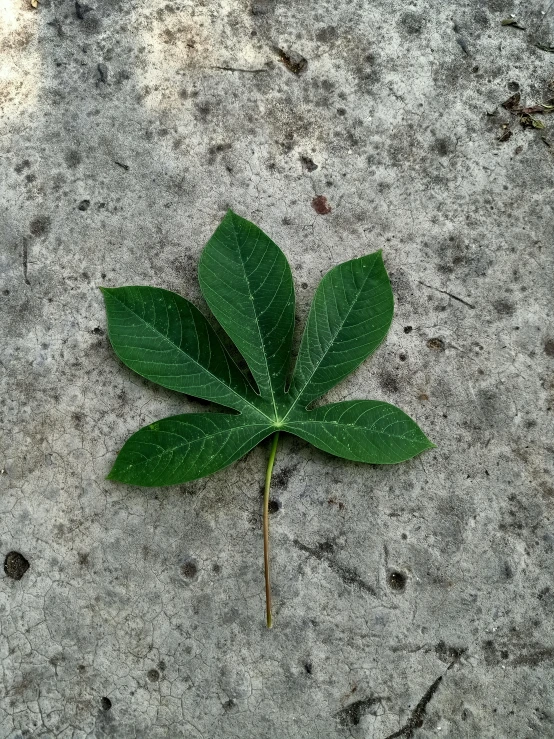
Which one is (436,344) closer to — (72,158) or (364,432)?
(364,432)

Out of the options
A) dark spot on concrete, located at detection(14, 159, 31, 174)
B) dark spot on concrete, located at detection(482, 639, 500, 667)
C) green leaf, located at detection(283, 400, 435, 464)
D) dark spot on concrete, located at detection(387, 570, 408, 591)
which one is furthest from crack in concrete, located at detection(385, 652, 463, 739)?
dark spot on concrete, located at detection(14, 159, 31, 174)

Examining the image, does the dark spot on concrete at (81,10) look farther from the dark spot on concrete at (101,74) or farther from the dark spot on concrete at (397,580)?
the dark spot on concrete at (397,580)

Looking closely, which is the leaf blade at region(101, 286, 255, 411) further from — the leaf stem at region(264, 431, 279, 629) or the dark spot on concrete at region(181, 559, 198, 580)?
the dark spot on concrete at region(181, 559, 198, 580)

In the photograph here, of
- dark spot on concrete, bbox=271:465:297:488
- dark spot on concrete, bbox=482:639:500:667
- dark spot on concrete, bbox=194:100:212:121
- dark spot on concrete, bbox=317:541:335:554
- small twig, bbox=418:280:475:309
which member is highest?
dark spot on concrete, bbox=194:100:212:121

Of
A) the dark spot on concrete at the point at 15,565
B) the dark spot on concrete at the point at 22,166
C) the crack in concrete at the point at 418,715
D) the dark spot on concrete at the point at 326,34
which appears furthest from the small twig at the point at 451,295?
the dark spot on concrete at the point at 15,565

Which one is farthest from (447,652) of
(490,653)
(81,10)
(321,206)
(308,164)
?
(81,10)

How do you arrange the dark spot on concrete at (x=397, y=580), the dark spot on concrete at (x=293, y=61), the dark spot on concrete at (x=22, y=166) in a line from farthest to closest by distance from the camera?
the dark spot on concrete at (x=293, y=61)
the dark spot on concrete at (x=22, y=166)
the dark spot on concrete at (x=397, y=580)
